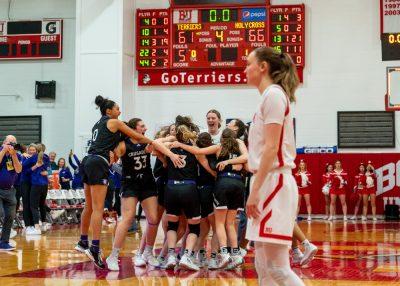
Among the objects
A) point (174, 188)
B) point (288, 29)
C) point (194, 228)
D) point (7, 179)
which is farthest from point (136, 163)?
point (288, 29)

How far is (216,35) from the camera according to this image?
66.9 ft

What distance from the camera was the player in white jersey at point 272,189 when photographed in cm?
400

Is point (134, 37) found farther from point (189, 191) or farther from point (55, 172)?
point (189, 191)

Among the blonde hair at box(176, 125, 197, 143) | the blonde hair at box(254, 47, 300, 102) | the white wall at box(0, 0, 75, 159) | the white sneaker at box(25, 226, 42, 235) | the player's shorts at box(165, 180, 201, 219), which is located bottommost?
the white sneaker at box(25, 226, 42, 235)

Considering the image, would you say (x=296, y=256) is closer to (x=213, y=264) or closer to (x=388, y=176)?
(x=213, y=264)

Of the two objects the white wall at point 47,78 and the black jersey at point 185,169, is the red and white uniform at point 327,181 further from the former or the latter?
the black jersey at point 185,169

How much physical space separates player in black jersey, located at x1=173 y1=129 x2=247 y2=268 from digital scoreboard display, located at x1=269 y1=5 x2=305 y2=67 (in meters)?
12.1

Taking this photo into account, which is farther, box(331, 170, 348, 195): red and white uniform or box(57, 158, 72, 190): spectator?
box(331, 170, 348, 195): red and white uniform

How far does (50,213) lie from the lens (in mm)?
17859

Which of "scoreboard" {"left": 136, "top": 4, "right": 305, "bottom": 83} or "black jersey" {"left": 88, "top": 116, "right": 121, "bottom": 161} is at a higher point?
"scoreboard" {"left": 136, "top": 4, "right": 305, "bottom": 83}

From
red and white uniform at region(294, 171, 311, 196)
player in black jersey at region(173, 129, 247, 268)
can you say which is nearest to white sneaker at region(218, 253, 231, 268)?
player in black jersey at region(173, 129, 247, 268)

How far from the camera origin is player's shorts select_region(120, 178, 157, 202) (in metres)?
8.30

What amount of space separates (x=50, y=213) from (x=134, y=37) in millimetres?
6636

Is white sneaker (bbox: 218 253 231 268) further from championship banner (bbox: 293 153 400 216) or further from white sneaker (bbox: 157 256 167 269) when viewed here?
championship banner (bbox: 293 153 400 216)
